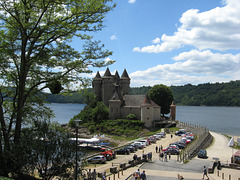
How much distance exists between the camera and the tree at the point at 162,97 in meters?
68.7

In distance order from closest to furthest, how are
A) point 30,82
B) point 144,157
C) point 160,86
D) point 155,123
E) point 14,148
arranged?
point 14,148 → point 30,82 → point 144,157 → point 155,123 → point 160,86

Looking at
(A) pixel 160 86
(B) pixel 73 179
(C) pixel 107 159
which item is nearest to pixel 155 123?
(A) pixel 160 86

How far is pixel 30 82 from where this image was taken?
14516 millimetres

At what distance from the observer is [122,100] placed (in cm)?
6406

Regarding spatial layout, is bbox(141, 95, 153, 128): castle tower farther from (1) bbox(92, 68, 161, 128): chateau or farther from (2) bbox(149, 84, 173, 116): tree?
(2) bbox(149, 84, 173, 116): tree

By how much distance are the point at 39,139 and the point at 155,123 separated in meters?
49.1

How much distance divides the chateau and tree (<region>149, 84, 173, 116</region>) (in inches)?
278

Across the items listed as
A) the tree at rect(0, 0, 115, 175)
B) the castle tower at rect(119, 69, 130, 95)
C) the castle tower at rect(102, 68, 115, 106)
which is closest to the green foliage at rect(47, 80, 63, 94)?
the tree at rect(0, 0, 115, 175)

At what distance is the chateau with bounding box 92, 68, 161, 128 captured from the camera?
191ft

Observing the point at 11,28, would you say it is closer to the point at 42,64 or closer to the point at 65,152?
the point at 42,64

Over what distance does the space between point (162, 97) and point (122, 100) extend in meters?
13.1

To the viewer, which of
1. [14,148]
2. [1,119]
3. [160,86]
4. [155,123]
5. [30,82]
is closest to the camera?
[14,148]

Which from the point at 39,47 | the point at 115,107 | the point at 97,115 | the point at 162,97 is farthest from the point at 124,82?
the point at 39,47

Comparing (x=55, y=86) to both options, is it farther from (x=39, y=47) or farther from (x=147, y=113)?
(x=147, y=113)
